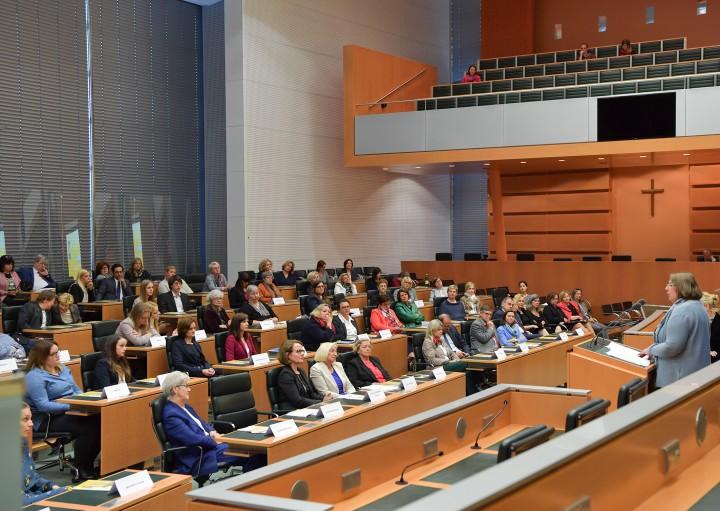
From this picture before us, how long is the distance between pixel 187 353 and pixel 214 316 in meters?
1.99

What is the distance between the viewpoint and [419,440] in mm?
3779

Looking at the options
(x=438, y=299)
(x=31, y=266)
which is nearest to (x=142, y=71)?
(x=31, y=266)

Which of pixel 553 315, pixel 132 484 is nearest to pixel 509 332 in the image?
pixel 553 315

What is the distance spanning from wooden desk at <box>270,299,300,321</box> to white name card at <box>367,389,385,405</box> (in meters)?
5.39

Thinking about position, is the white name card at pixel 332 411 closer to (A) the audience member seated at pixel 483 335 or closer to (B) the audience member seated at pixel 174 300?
(A) the audience member seated at pixel 483 335

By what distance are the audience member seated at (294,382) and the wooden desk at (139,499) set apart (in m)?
2.30

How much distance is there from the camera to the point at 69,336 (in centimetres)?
841

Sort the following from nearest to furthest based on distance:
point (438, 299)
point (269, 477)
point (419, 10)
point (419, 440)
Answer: point (269, 477)
point (419, 440)
point (438, 299)
point (419, 10)

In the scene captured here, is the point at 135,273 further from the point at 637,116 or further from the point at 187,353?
the point at 637,116

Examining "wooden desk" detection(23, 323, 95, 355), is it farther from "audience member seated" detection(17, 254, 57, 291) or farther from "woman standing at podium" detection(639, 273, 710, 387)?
"woman standing at podium" detection(639, 273, 710, 387)

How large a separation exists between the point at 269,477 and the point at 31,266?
1120 centimetres

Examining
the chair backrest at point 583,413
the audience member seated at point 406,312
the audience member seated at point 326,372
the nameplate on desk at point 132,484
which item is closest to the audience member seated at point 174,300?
the audience member seated at point 406,312

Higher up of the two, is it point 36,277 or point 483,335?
point 36,277

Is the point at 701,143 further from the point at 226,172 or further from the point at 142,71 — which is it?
the point at 142,71
